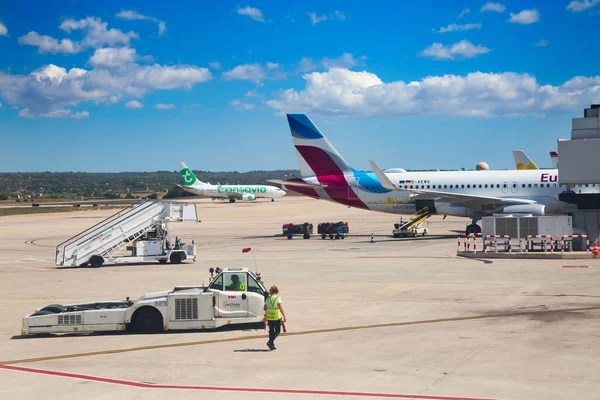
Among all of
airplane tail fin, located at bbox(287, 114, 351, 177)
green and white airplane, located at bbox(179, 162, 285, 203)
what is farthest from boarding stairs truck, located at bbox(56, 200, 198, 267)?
green and white airplane, located at bbox(179, 162, 285, 203)

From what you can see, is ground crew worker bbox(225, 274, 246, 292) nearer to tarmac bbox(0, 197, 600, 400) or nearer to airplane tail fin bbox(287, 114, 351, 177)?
tarmac bbox(0, 197, 600, 400)

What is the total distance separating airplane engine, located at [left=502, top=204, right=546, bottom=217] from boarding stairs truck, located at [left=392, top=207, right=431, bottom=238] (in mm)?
6058

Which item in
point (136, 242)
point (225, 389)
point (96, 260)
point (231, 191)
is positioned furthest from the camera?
point (231, 191)

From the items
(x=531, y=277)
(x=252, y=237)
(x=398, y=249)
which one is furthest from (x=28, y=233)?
(x=531, y=277)

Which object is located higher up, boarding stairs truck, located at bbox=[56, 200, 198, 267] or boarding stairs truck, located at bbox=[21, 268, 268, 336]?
boarding stairs truck, located at bbox=[56, 200, 198, 267]

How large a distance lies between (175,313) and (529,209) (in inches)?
1488

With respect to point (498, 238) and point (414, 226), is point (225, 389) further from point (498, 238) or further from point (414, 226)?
point (414, 226)

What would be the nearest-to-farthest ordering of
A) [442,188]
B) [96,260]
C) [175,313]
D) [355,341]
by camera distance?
1. [355,341]
2. [175,313]
3. [96,260]
4. [442,188]

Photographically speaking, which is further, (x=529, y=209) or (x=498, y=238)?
(x=529, y=209)

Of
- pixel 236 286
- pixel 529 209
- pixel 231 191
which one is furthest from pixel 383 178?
pixel 231 191

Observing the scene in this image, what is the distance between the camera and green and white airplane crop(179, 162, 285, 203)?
15412 cm

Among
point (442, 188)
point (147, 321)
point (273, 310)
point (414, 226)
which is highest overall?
point (442, 188)

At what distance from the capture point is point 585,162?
4400cm

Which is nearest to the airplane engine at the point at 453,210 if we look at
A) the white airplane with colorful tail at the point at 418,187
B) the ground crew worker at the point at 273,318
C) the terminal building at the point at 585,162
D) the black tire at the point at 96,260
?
the white airplane with colorful tail at the point at 418,187
